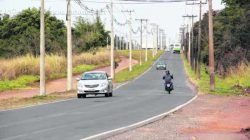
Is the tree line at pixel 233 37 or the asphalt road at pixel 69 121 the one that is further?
the tree line at pixel 233 37

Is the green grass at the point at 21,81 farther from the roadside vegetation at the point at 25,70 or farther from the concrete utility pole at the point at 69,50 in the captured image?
the concrete utility pole at the point at 69,50

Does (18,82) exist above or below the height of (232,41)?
below

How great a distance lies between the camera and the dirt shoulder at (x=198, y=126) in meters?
16.4

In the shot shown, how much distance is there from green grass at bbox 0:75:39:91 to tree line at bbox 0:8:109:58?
15.3m

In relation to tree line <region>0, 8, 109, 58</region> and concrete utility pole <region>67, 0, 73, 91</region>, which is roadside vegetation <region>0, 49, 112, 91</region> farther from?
concrete utility pole <region>67, 0, 73, 91</region>

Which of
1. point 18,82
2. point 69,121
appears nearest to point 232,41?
point 18,82

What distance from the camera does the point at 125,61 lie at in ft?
412

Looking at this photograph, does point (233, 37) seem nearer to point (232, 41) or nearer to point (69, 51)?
point (232, 41)

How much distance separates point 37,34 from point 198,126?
66966 millimetres

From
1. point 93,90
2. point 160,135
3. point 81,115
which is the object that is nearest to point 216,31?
point 93,90

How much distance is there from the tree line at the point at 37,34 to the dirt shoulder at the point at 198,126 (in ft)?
189

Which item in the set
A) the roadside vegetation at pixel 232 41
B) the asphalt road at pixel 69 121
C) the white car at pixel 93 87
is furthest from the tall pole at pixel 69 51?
the asphalt road at pixel 69 121

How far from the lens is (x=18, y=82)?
202 feet

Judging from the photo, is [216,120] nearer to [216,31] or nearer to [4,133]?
[4,133]
